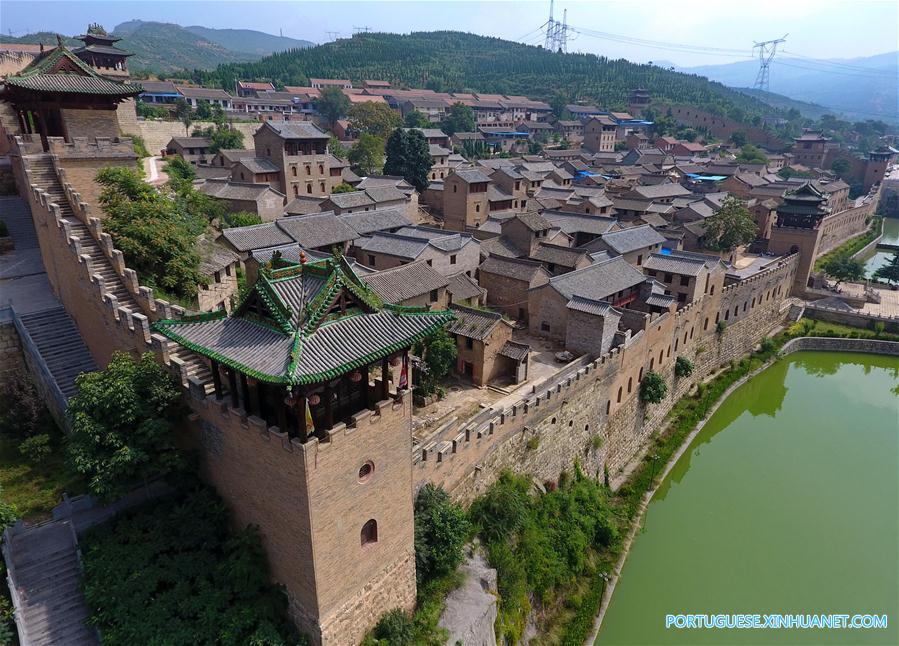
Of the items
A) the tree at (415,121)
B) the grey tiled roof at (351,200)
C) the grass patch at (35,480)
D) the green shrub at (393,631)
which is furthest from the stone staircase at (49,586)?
the tree at (415,121)

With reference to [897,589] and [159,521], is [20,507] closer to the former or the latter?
[159,521]

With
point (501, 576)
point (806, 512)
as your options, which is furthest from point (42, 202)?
point (806, 512)

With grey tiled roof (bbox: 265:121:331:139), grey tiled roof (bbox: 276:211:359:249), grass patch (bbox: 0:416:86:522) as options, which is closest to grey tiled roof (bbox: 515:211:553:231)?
grey tiled roof (bbox: 276:211:359:249)

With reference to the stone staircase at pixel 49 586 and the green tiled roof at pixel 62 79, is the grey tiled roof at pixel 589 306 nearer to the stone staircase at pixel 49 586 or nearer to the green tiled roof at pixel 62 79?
the stone staircase at pixel 49 586

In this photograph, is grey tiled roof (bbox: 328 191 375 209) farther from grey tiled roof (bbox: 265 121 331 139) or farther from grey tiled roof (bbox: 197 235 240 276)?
grey tiled roof (bbox: 197 235 240 276)

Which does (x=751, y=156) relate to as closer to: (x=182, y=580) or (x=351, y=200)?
(x=351, y=200)

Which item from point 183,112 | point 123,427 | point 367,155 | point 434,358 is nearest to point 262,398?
point 123,427
